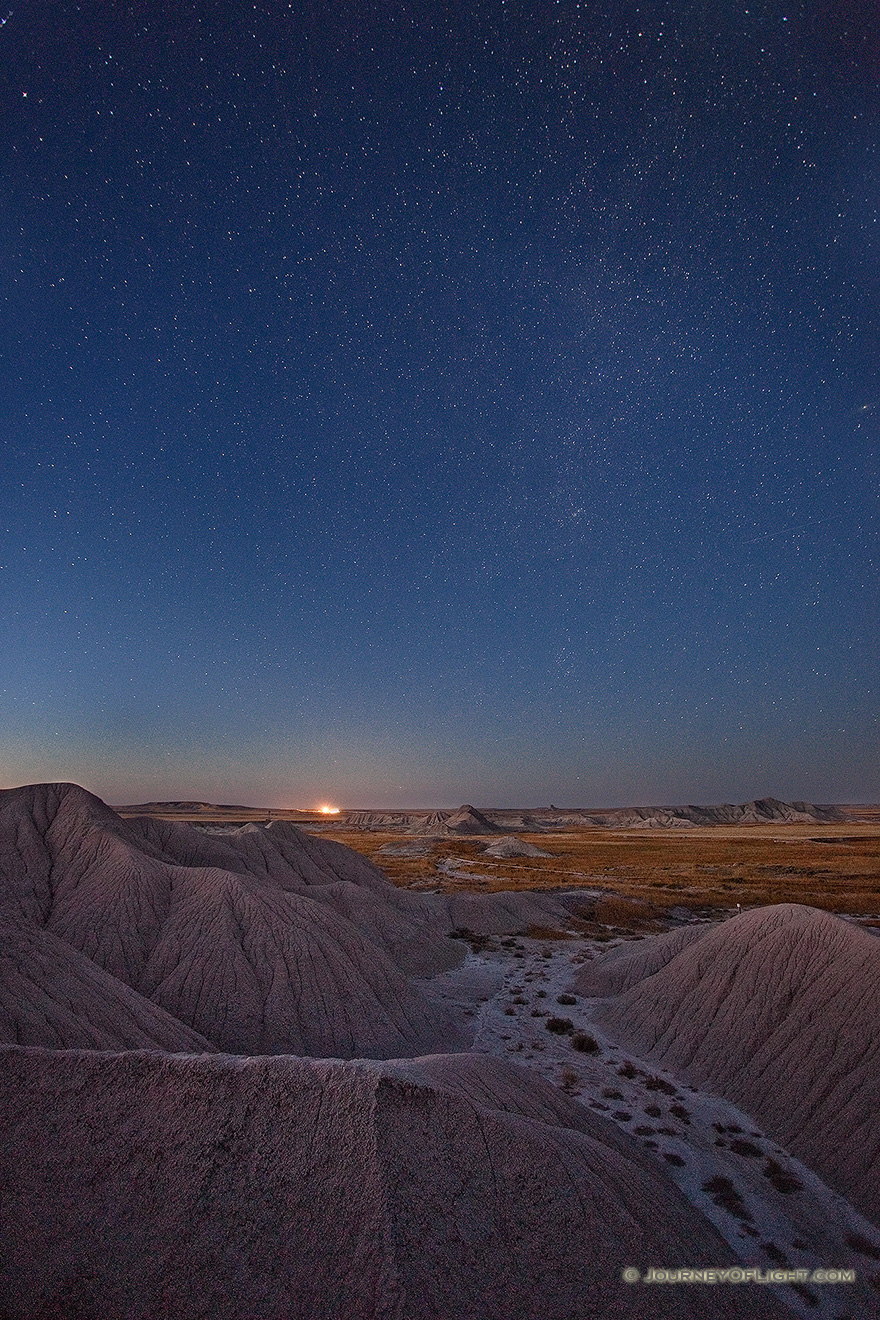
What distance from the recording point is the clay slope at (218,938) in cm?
1468

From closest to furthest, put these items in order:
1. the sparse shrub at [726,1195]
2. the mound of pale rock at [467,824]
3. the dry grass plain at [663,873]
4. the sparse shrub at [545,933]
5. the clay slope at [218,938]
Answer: the sparse shrub at [726,1195]
the clay slope at [218,938]
the sparse shrub at [545,933]
the dry grass plain at [663,873]
the mound of pale rock at [467,824]

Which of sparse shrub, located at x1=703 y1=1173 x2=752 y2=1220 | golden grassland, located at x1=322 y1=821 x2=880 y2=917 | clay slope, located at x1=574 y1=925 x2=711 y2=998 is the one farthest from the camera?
golden grassland, located at x1=322 y1=821 x2=880 y2=917

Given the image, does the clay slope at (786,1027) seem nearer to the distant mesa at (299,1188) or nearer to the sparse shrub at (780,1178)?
the sparse shrub at (780,1178)

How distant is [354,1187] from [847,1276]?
7395mm

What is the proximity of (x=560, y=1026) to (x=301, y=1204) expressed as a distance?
1304cm

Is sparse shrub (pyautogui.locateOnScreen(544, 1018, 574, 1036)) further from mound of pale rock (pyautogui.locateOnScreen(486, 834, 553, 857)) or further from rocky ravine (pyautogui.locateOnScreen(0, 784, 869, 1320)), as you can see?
mound of pale rock (pyautogui.locateOnScreen(486, 834, 553, 857))

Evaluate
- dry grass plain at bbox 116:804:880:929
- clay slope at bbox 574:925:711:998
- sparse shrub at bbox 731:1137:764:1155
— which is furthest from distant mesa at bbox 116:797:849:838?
sparse shrub at bbox 731:1137:764:1155

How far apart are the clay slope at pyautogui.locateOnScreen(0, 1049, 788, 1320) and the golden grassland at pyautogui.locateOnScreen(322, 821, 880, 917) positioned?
34540 millimetres

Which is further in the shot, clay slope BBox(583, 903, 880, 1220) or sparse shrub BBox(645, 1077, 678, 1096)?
sparse shrub BBox(645, 1077, 678, 1096)

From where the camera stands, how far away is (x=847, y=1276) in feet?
25.9

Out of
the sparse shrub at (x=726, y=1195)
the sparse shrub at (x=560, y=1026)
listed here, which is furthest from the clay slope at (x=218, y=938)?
the sparse shrub at (x=726, y=1195)

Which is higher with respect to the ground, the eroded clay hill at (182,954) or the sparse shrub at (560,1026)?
the eroded clay hill at (182,954)

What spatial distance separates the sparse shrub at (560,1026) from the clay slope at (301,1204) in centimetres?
949

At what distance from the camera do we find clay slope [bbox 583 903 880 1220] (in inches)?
426
